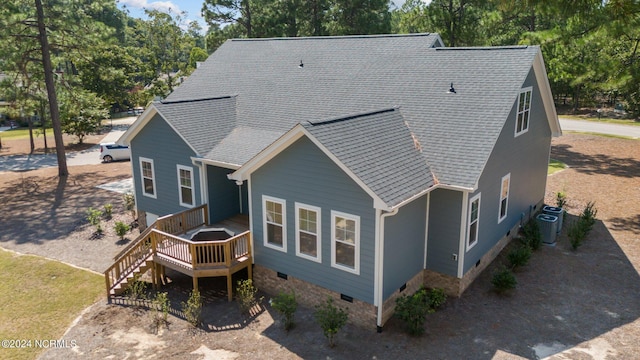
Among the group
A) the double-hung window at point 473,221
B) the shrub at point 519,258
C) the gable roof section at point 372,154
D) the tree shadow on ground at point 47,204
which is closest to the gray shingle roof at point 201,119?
the gable roof section at point 372,154

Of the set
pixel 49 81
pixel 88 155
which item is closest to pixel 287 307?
pixel 49 81

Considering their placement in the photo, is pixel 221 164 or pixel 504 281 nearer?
pixel 504 281

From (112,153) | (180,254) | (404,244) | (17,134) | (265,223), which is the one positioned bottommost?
(180,254)

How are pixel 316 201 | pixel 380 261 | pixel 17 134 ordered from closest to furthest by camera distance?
pixel 380 261 < pixel 316 201 < pixel 17 134

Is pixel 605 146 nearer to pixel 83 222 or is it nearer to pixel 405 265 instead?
pixel 405 265

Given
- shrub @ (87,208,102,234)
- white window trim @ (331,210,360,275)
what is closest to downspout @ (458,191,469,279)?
white window trim @ (331,210,360,275)

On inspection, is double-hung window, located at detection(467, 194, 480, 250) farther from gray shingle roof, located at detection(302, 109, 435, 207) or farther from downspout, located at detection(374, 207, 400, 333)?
downspout, located at detection(374, 207, 400, 333)

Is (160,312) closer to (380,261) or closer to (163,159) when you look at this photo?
(163,159)

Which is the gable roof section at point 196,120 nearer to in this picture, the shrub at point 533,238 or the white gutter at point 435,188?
the white gutter at point 435,188
